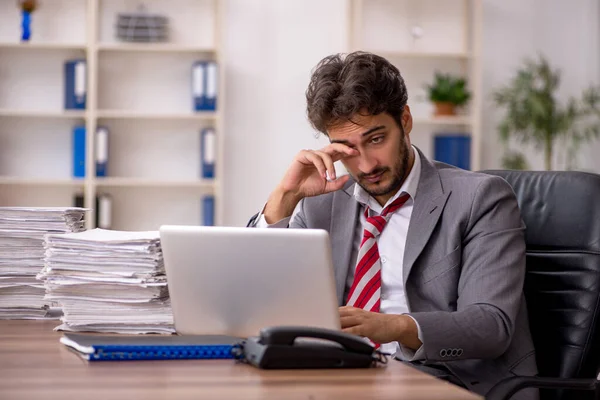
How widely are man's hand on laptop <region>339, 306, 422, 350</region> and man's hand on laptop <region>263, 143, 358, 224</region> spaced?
498 millimetres

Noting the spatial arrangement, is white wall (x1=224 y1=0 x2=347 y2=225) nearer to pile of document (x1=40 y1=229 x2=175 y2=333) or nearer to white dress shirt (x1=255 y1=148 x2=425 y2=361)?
white dress shirt (x1=255 y1=148 x2=425 y2=361)

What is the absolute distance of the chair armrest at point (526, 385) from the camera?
183 cm

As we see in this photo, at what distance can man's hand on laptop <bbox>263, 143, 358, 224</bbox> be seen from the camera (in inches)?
84.5

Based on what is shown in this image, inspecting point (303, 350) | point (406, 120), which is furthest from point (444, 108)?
point (303, 350)

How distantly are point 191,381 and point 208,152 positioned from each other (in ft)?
13.1

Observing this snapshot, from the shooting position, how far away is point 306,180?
7.37 ft

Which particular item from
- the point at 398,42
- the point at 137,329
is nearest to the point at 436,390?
the point at 137,329

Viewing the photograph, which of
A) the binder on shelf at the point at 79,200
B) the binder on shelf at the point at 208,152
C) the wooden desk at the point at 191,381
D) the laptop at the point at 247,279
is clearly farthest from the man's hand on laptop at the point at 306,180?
the binder on shelf at the point at 79,200

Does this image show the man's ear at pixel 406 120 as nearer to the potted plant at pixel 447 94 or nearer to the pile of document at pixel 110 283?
the pile of document at pixel 110 283

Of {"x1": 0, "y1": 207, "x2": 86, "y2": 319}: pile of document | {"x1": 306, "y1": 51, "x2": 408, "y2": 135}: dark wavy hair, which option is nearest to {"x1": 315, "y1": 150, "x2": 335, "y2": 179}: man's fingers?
{"x1": 306, "y1": 51, "x2": 408, "y2": 135}: dark wavy hair

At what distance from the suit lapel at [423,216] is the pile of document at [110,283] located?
2.04 ft

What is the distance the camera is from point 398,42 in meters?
5.61

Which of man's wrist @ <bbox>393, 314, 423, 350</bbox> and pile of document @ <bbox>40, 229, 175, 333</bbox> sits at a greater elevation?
pile of document @ <bbox>40, 229, 175, 333</bbox>

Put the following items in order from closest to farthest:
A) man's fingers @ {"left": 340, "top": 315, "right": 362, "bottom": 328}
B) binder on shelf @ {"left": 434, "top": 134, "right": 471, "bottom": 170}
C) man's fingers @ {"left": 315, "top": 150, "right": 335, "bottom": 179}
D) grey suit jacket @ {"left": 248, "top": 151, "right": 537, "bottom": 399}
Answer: man's fingers @ {"left": 340, "top": 315, "right": 362, "bottom": 328} < grey suit jacket @ {"left": 248, "top": 151, "right": 537, "bottom": 399} < man's fingers @ {"left": 315, "top": 150, "right": 335, "bottom": 179} < binder on shelf @ {"left": 434, "top": 134, "right": 471, "bottom": 170}
